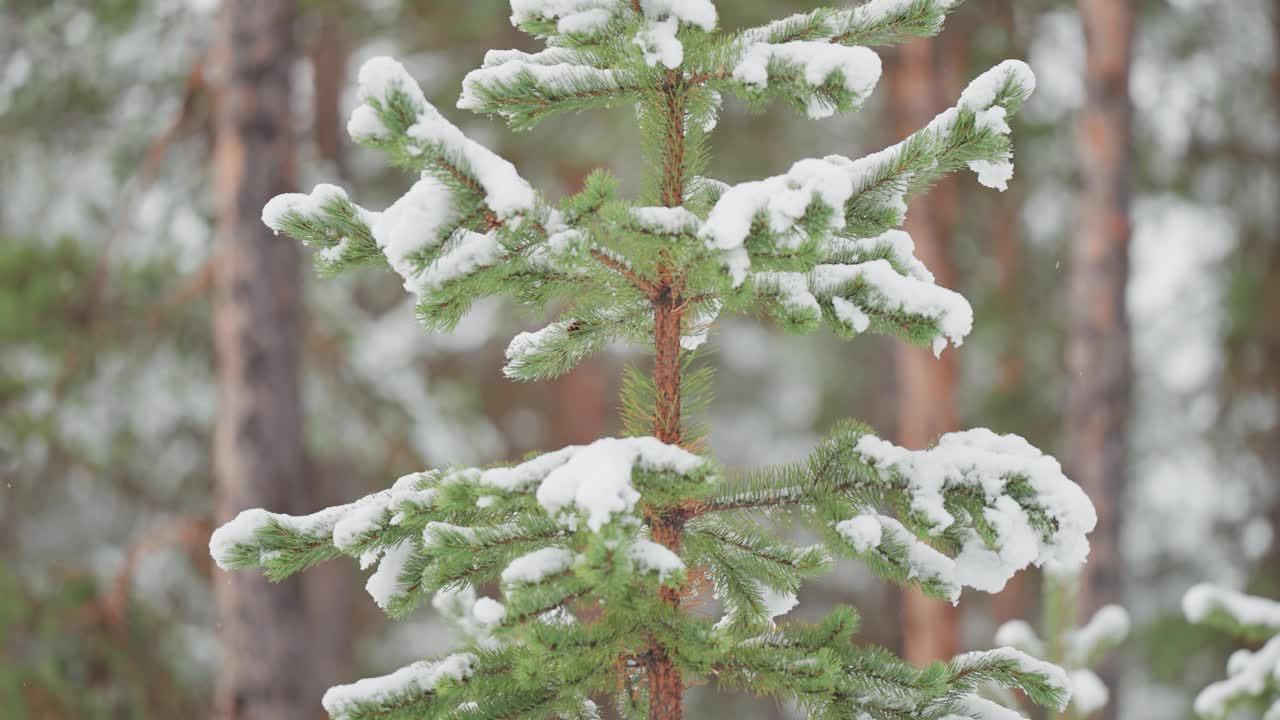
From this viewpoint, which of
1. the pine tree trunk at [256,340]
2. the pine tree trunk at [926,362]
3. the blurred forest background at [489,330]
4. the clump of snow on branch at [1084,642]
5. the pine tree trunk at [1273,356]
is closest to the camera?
the clump of snow on branch at [1084,642]

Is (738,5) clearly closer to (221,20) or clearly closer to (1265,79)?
(221,20)

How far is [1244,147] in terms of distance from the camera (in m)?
9.83

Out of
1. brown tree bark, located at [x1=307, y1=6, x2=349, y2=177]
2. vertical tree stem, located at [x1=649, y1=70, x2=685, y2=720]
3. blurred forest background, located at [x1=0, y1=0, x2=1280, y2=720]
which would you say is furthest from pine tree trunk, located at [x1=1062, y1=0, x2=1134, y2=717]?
brown tree bark, located at [x1=307, y1=6, x2=349, y2=177]

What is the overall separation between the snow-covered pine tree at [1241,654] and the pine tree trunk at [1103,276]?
9.57ft

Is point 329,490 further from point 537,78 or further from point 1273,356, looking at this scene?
point 537,78

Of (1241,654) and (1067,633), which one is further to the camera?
(1067,633)

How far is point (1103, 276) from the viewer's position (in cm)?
682

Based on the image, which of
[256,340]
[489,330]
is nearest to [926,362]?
[256,340]

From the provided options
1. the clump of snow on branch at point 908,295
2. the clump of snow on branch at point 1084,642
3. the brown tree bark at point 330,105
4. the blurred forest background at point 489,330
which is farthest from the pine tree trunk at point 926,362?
the clump of snow on branch at point 908,295

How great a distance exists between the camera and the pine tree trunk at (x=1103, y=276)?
22.1 ft

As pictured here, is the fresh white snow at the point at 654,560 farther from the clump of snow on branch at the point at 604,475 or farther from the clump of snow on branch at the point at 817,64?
the clump of snow on branch at the point at 817,64

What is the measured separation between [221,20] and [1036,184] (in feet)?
29.7

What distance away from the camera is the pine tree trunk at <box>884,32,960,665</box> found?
7.99 m

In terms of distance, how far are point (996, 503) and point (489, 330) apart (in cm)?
1001
